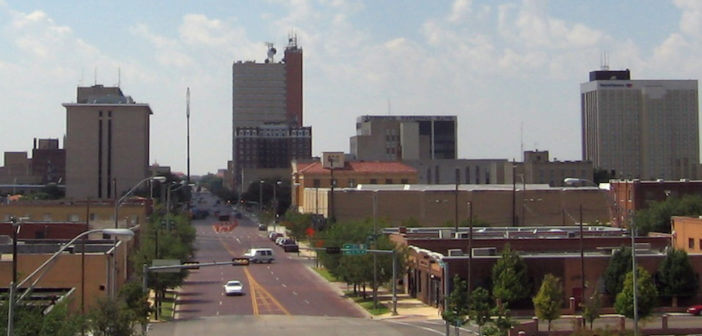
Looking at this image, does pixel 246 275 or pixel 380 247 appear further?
pixel 246 275

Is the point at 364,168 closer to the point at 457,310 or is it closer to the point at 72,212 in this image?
the point at 72,212

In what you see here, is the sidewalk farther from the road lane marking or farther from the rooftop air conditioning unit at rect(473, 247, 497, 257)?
the road lane marking

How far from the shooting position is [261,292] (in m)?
72.1

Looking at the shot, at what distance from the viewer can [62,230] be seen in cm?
7694

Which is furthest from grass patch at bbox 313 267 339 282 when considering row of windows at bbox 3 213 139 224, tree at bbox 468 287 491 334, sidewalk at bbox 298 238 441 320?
tree at bbox 468 287 491 334

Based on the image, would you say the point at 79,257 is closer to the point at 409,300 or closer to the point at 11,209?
the point at 409,300

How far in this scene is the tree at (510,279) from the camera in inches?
2370

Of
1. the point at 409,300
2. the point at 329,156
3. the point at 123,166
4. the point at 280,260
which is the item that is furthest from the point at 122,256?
the point at 123,166

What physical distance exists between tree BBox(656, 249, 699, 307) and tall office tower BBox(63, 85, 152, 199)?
13383 centimetres

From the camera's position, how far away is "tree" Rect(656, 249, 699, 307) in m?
61.7

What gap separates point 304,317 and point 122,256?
42.2ft

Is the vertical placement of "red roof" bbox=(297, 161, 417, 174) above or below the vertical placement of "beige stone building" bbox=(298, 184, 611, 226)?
above

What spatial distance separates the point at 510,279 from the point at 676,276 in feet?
31.4

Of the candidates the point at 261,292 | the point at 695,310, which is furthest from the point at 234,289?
the point at 695,310
